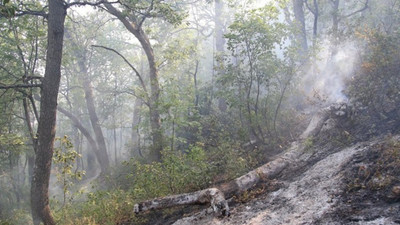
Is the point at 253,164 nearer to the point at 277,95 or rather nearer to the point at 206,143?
the point at 206,143

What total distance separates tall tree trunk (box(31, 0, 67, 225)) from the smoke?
28.3 feet

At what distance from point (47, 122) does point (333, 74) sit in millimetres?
11302

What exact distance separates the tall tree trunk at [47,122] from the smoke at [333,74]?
862 cm

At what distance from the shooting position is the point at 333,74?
12.7m

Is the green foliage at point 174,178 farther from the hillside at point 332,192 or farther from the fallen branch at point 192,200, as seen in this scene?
the hillside at point 332,192

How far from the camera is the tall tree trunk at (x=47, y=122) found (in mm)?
6902

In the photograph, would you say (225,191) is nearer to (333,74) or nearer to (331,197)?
(331,197)

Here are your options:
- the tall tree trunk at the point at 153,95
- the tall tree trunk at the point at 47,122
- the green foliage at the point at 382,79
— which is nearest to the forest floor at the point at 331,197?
the green foliage at the point at 382,79

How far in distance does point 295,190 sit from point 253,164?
6.68 ft

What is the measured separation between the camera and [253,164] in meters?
7.73

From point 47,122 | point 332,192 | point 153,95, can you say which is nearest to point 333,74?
point 153,95

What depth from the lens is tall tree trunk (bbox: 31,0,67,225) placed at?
6.90 m

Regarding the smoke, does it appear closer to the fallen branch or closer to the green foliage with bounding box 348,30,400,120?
the green foliage with bounding box 348,30,400,120

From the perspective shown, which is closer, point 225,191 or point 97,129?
point 225,191
